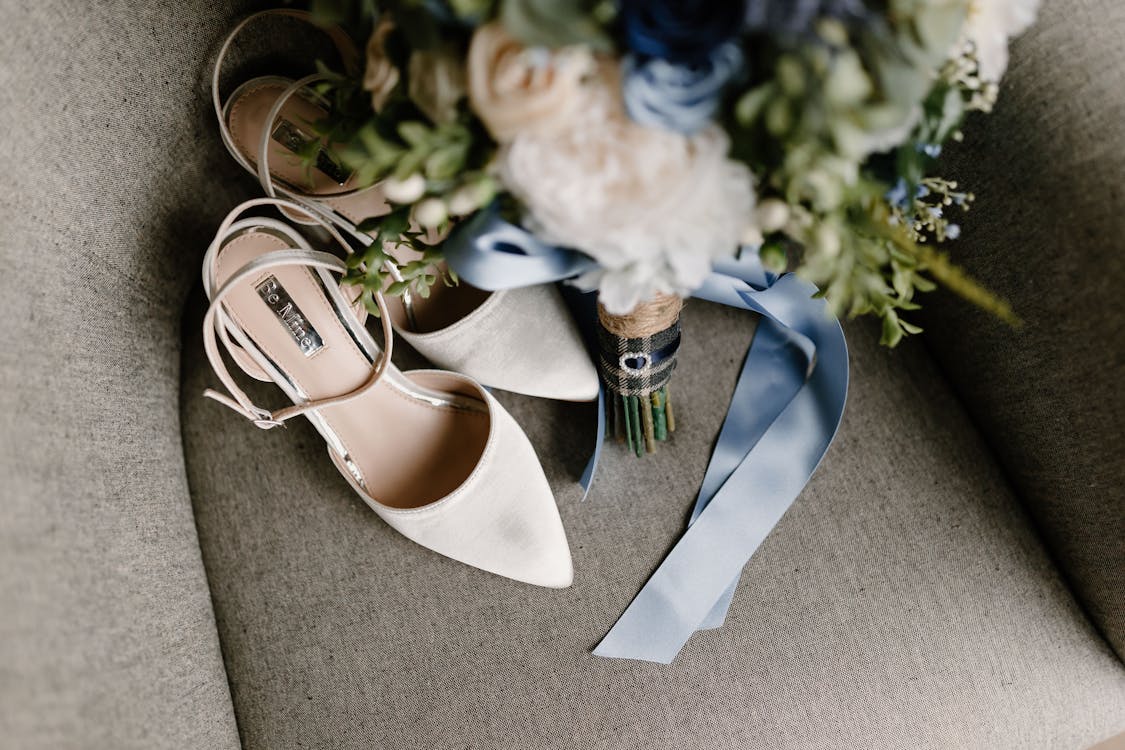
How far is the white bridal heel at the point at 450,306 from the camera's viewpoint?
0.85 m

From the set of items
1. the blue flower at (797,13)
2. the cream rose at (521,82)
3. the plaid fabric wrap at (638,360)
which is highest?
the blue flower at (797,13)

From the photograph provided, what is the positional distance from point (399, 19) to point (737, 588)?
0.67 metres

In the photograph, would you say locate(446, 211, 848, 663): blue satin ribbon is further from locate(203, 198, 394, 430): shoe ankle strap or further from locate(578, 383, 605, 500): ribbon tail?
locate(203, 198, 394, 430): shoe ankle strap

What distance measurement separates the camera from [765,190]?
49 centimetres

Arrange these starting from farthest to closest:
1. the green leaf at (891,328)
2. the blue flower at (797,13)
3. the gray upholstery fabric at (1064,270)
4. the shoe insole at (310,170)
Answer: the shoe insole at (310,170) < the gray upholstery fabric at (1064,270) < the green leaf at (891,328) < the blue flower at (797,13)

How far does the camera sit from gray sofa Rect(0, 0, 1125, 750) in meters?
0.69

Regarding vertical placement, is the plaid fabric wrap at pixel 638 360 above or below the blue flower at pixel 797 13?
below

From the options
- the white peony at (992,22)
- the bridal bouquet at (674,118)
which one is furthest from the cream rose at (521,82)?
the white peony at (992,22)

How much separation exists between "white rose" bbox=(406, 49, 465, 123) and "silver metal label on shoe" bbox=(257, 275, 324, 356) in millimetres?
502

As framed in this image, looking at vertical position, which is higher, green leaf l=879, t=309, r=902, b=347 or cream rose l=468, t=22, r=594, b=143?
cream rose l=468, t=22, r=594, b=143

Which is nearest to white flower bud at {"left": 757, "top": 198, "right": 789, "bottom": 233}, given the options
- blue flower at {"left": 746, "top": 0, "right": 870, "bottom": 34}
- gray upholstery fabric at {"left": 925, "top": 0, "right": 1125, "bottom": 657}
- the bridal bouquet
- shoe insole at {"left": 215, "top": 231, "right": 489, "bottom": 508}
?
the bridal bouquet

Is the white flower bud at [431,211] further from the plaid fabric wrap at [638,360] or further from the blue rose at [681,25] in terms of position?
the plaid fabric wrap at [638,360]

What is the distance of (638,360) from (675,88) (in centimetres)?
39

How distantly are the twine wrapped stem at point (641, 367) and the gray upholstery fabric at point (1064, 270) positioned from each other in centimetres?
34
